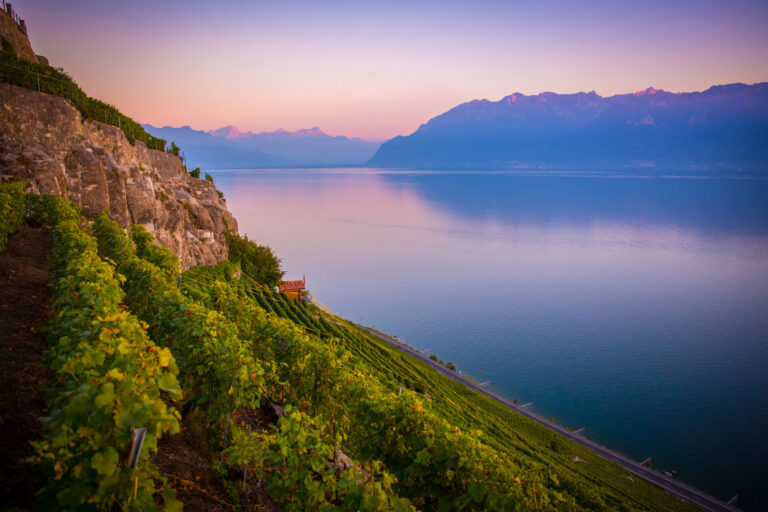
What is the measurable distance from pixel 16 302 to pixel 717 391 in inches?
2109

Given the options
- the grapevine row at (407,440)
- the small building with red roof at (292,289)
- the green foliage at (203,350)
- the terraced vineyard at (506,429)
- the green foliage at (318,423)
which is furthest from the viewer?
the small building with red roof at (292,289)

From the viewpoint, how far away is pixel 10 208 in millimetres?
14695

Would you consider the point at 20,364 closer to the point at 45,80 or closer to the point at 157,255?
the point at 157,255

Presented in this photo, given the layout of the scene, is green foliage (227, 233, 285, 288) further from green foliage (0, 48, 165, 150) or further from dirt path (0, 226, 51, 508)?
dirt path (0, 226, 51, 508)

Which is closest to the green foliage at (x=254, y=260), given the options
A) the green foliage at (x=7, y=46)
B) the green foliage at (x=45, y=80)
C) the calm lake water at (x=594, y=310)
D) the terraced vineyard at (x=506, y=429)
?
the terraced vineyard at (x=506, y=429)

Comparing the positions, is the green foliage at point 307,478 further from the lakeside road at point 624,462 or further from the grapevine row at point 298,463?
the lakeside road at point 624,462

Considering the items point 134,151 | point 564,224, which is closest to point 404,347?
point 134,151

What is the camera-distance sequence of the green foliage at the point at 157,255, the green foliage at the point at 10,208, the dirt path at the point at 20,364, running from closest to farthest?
the dirt path at the point at 20,364 → the green foliage at the point at 10,208 → the green foliage at the point at 157,255

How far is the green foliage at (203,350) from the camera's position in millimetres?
7137

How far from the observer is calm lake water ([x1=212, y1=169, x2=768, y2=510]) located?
35.0 m

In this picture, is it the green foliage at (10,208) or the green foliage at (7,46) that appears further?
the green foliage at (7,46)

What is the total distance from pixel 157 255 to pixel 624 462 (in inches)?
1357

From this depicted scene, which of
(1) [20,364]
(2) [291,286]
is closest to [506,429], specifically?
(1) [20,364]

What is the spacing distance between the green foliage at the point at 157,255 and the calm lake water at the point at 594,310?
3331cm
